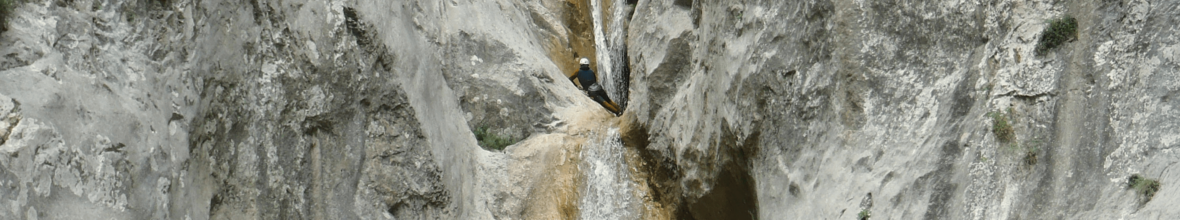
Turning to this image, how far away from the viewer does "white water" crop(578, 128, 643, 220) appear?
11117mm

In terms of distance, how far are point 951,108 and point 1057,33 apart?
3.15ft

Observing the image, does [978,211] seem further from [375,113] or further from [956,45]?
[375,113]

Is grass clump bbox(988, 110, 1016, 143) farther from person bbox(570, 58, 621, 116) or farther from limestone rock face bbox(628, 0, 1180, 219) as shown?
person bbox(570, 58, 621, 116)

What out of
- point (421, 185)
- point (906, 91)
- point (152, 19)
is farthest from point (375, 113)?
point (906, 91)

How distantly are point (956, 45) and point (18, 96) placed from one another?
7.04 meters

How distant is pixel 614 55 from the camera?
15.0 m

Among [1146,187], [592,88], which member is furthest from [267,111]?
[1146,187]

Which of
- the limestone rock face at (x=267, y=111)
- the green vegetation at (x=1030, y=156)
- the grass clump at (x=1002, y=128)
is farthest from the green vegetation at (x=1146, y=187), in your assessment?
the limestone rock face at (x=267, y=111)

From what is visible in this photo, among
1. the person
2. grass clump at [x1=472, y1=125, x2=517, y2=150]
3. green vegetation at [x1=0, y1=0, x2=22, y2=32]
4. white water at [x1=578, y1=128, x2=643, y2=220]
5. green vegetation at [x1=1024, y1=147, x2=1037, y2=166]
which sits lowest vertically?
white water at [x1=578, y1=128, x2=643, y2=220]

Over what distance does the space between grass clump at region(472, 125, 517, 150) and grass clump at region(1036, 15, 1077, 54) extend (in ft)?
22.2

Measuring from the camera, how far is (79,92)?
642 centimetres

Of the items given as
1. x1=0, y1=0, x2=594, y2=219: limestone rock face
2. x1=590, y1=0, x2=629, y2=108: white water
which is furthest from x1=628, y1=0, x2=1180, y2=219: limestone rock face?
x1=590, y1=0, x2=629, y2=108: white water

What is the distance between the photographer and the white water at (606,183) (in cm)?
1112

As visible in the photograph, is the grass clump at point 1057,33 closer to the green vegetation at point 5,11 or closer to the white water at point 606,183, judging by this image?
the white water at point 606,183
